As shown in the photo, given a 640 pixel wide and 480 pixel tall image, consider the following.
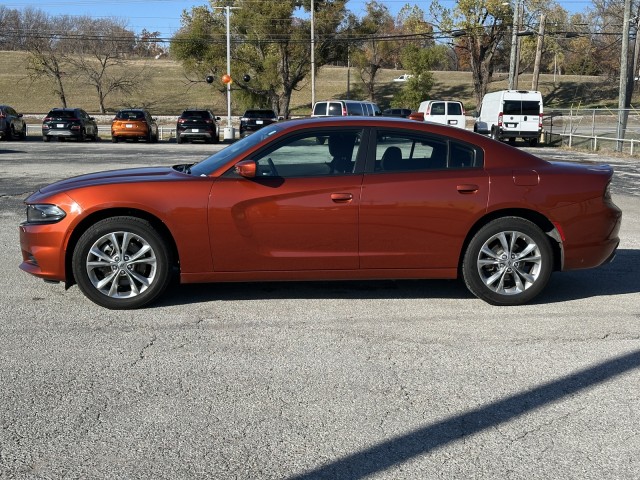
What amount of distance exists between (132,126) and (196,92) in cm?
4327

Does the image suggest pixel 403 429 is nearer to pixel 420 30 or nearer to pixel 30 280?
pixel 30 280

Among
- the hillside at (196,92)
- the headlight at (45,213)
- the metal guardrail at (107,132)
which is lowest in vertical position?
the metal guardrail at (107,132)

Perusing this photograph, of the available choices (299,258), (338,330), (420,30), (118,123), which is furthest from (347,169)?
(420,30)

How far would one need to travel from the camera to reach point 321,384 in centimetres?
438

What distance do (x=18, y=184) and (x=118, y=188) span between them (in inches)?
382

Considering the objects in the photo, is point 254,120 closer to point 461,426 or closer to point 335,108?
point 335,108

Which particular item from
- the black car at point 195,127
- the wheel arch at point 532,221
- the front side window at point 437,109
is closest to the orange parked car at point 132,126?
the black car at point 195,127

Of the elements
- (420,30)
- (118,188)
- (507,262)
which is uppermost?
(420,30)

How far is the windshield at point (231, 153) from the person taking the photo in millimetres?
5988

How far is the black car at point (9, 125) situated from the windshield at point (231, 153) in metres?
28.7

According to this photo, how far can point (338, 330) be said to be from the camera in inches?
214

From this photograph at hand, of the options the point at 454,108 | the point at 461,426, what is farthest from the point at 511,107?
the point at 461,426

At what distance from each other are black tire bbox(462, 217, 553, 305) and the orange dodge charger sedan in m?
0.01

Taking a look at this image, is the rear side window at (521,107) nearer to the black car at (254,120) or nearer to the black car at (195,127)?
the black car at (254,120)
